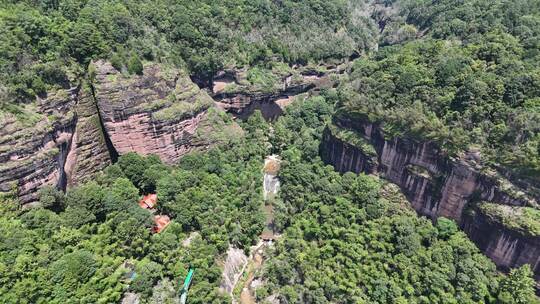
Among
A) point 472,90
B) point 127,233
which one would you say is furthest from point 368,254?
point 127,233

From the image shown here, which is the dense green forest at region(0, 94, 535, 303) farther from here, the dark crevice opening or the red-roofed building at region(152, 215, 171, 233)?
the dark crevice opening

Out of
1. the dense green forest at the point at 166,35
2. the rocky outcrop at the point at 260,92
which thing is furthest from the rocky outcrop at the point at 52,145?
the rocky outcrop at the point at 260,92

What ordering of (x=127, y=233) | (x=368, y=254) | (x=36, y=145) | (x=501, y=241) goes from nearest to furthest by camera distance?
(x=36, y=145), (x=501, y=241), (x=127, y=233), (x=368, y=254)

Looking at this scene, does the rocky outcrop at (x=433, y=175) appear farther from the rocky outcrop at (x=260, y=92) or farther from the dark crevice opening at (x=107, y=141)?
the dark crevice opening at (x=107, y=141)

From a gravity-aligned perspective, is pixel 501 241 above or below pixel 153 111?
below

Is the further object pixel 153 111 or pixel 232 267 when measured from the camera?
pixel 153 111

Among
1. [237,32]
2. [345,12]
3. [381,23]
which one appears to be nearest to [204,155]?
[237,32]

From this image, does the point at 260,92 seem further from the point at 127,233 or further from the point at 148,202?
the point at 127,233
